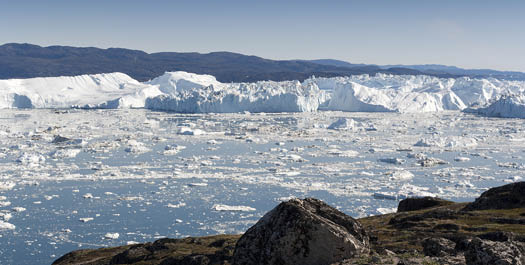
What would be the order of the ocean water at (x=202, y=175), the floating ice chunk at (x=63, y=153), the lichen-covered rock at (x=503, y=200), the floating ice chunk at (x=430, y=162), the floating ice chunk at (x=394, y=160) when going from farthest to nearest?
the floating ice chunk at (x=63, y=153)
the floating ice chunk at (x=394, y=160)
the floating ice chunk at (x=430, y=162)
the ocean water at (x=202, y=175)
the lichen-covered rock at (x=503, y=200)

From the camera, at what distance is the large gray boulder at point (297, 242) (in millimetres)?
6355

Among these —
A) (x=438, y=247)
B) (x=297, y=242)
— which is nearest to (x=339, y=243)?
(x=297, y=242)

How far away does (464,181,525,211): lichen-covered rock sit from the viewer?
1631 centimetres

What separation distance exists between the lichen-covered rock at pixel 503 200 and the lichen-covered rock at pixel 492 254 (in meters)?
11.6

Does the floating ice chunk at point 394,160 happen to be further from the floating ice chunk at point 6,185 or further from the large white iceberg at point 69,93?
the large white iceberg at point 69,93

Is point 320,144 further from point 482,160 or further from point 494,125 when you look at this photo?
point 494,125

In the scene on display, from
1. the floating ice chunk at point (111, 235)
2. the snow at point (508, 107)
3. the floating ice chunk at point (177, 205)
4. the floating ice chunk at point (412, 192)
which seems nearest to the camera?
the floating ice chunk at point (111, 235)

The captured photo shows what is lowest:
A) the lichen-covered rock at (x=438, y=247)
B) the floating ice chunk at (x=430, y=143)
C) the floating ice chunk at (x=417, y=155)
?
the floating ice chunk at (x=417, y=155)

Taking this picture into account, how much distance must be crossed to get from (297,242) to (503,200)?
40.5ft

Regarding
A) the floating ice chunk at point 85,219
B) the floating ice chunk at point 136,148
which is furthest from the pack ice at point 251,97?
the floating ice chunk at point 85,219

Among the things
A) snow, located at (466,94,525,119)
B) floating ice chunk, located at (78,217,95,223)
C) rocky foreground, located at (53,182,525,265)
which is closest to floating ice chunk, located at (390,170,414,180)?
floating ice chunk, located at (78,217,95,223)

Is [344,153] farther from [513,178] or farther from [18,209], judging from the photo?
[18,209]

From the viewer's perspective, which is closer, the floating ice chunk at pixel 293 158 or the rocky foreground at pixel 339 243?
the rocky foreground at pixel 339 243

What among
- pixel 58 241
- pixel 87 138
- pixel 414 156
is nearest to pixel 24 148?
pixel 87 138
